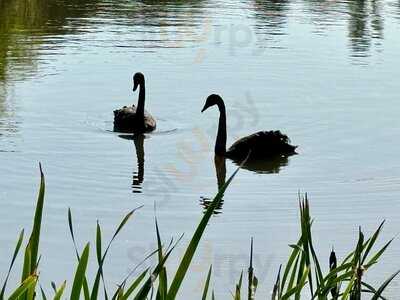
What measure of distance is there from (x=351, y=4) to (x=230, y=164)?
22.3 metres

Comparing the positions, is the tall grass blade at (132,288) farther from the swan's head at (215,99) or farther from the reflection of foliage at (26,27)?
the reflection of foliage at (26,27)

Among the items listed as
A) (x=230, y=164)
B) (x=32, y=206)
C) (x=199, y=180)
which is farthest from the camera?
(x=230, y=164)

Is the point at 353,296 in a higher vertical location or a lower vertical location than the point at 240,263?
higher

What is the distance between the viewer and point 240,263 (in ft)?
31.0

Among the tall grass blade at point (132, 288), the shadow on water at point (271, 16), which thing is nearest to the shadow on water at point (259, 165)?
the tall grass blade at point (132, 288)

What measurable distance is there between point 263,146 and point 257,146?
9 centimetres

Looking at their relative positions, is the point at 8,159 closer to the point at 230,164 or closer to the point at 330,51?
the point at 230,164

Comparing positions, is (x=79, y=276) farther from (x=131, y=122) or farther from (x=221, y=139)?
(x=131, y=122)

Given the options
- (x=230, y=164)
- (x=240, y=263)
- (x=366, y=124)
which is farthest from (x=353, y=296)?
(x=366, y=124)

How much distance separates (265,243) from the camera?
1009 centimetres

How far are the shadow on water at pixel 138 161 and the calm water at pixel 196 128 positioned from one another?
5 cm

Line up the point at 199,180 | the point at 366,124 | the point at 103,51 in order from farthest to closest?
1. the point at 103,51
2. the point at 366,124
3. the point at 199,180

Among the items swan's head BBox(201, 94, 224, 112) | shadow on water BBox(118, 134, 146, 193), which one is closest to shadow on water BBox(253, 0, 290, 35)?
shadow on water BBox(118, 134, 146, 193)

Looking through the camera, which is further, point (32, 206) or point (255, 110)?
point (255, 110)
